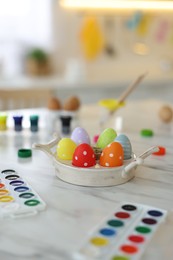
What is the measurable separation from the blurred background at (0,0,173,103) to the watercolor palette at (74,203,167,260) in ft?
7.44

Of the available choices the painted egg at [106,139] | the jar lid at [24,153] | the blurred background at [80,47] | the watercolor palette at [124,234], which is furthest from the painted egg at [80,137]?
the blurred background at [80,47]

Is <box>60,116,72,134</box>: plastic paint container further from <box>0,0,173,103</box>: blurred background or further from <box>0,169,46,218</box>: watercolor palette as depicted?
<box>0,0,173,103</box>: blurred background

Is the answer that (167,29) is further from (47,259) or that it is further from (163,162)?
(47,259)

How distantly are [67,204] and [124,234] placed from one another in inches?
6.2

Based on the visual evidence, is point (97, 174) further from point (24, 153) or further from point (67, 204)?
point (24, 153)

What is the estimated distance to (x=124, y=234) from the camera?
60 centimetres

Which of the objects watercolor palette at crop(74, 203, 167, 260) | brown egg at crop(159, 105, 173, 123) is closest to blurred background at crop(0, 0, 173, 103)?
brown egg at crop(159, 105, 173, 123)

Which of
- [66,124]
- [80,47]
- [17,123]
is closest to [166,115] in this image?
[66,124]

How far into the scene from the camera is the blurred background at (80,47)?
312 centimetres

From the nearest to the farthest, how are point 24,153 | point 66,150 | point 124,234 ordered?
1. point 124,234
2. point 66,150
3. point 24,153

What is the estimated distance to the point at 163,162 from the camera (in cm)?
100

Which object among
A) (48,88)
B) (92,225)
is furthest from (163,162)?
(48,88)

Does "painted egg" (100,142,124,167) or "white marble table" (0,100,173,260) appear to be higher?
"painted egg" (100,142,124,167)

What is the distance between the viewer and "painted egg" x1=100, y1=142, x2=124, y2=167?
795 mm
